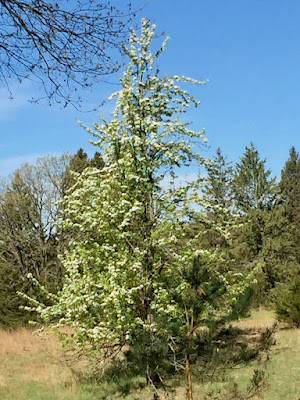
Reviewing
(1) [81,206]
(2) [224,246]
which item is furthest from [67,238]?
(1) [81,206]

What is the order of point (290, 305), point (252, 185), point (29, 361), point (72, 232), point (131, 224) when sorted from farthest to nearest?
point (252, 185), point (72, 232), point (290, 305), point (29, 361), point (131, 224)

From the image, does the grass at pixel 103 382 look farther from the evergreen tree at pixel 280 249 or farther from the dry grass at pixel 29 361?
the evergreen tree at pixel 280 249

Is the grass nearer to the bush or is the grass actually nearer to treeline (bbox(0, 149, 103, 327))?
the bush

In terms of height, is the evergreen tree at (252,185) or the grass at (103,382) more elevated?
the evergreen tree at (252,185)

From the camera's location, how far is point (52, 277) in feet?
88.0

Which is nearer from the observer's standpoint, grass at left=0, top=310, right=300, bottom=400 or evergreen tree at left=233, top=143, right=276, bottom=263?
grass at left=0, top=310, right=300, bottom=400

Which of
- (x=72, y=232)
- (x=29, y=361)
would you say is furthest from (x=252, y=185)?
(x=29, y=361)

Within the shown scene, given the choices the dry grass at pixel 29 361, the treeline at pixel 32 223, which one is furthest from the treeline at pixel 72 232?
the dry grass at pixel 29 361

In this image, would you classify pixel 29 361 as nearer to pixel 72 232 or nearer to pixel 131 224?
pixel 131 224

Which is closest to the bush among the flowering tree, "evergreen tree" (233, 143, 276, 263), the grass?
the grass

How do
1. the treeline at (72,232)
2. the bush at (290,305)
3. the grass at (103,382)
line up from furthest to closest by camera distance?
the treeline at (72,232) → the bush at (290,305) → the grass at (103,382)

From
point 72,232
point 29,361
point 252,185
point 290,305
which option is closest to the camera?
point 29,361

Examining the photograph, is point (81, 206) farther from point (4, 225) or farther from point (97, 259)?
point (4, 225)

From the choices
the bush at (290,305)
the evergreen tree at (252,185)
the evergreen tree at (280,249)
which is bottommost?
the bush at (290,305)
